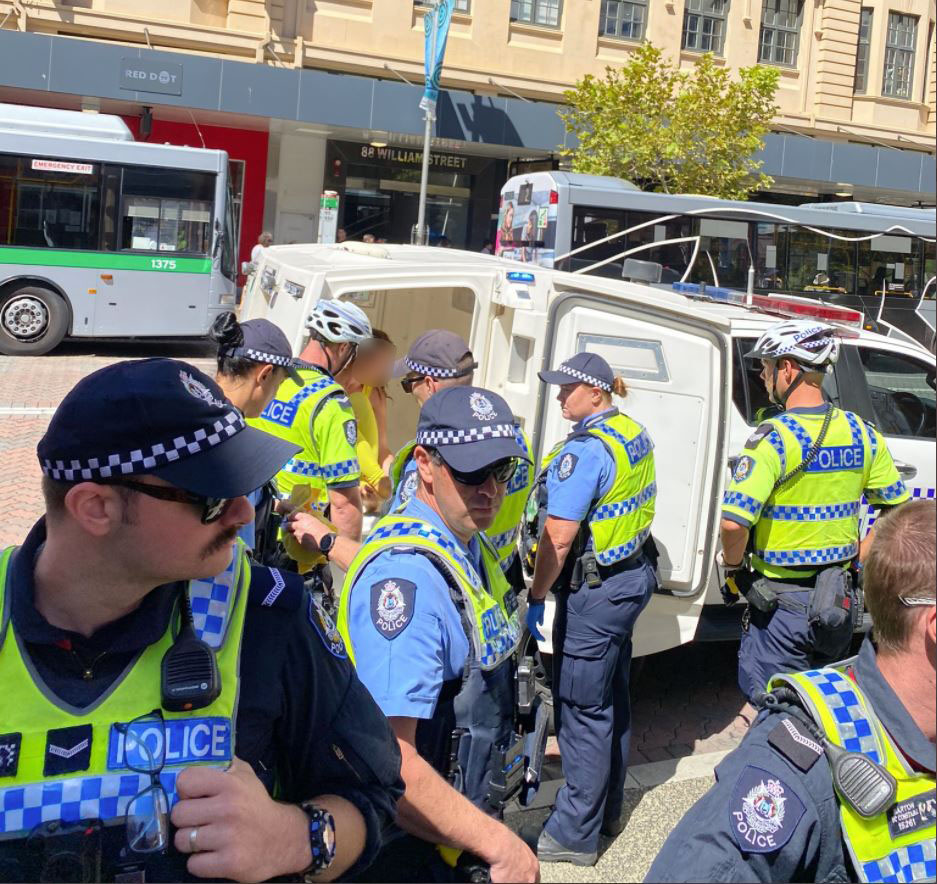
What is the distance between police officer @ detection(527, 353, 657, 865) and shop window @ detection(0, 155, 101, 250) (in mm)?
13385

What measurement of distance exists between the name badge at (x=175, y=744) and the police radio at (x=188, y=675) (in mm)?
29

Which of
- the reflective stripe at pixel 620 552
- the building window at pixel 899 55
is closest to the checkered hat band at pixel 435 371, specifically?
the reflective stripe at pixel 620 552

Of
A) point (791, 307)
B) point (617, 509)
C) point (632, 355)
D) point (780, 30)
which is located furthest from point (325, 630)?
point (780, 30)

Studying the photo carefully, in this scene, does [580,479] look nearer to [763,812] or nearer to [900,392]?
[763,812]

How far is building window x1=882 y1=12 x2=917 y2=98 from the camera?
2786 cm

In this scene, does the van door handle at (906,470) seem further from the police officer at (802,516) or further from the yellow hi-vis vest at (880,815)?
the yellow hi-vis vest at (880,815)

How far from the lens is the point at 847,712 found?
1.87m

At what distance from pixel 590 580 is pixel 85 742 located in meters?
3.02

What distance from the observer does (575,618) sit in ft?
14.6

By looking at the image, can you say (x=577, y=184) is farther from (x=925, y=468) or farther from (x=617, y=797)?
(x=617, y=797)

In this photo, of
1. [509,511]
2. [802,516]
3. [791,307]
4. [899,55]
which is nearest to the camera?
[509,511]

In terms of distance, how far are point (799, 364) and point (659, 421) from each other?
853 millimetres

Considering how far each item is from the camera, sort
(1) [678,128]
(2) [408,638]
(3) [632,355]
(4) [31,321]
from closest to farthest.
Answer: (2) [408,638] → (3) [632,355] → (4) [31,321] → (1) [678,128]

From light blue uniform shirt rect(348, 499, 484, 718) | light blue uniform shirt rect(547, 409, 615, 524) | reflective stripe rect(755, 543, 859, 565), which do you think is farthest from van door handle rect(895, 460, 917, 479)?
light blue uniform shirt rect(348, 499, 484, 718)
